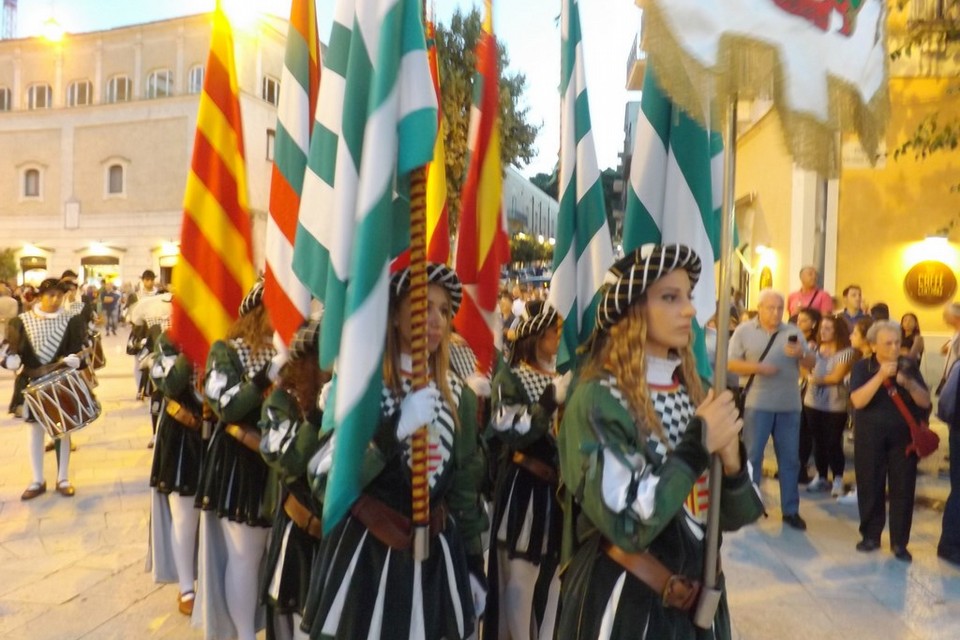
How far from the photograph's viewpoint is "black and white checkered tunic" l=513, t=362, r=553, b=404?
4145mm

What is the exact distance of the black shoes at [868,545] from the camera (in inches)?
241

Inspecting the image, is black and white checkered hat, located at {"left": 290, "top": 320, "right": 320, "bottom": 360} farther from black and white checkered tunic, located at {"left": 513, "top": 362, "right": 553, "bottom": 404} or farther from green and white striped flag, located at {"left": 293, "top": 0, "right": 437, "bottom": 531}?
black and white checkered tunic, located at {"left": 513, "top": 362, "right": 553, "bottom": 404}

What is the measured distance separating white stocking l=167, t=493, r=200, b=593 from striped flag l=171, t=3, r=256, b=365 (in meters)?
0.98

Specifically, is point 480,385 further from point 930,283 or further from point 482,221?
point 930,283

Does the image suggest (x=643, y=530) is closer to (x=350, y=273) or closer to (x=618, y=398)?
(x=618, y=398)

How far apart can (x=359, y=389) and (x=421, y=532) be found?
539 mm

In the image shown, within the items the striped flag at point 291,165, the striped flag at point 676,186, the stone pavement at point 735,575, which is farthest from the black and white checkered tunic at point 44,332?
the striped flag at point 676,186

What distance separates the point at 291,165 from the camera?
3.89 meters

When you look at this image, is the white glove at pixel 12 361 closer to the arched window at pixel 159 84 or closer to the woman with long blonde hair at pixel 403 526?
the woman with long blonde hair at pixel 403 526

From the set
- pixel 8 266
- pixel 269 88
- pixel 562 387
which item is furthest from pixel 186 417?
pixel 8 266

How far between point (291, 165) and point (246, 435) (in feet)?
4.46

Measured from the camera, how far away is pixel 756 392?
688cm

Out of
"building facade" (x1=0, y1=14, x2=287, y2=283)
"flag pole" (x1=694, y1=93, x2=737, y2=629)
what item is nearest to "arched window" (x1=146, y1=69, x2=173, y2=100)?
"building facade" (x1=0, y1=14, x2=287, y2=283)

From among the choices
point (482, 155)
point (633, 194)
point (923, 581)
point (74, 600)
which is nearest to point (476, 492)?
point (633, 194)
